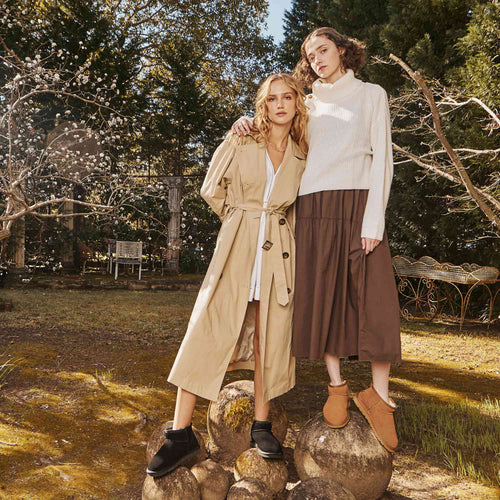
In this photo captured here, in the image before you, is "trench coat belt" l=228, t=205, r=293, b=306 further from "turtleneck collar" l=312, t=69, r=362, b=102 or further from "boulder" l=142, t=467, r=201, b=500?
"boulder" l=142, t=467, r=201, b=500

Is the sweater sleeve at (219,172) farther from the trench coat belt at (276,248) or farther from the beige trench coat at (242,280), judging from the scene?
the trench coat belt at (276,248)

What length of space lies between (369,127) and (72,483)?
2.28 meters

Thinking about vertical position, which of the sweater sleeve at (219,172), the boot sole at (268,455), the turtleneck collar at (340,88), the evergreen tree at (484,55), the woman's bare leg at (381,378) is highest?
the evergreen tree at (484,55)

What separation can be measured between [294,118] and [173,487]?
1844 millimetres

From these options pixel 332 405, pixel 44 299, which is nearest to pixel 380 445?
pixel 332 405

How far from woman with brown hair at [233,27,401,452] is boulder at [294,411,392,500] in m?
0.05

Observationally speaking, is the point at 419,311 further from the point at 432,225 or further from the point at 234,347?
the point at 234,347

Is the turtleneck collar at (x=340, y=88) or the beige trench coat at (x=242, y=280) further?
the turtleneck collar at (x=340, y=88)

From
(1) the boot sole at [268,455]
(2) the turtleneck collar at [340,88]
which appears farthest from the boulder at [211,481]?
(2) the turtleneck collar at [340,88]

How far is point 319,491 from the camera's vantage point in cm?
199

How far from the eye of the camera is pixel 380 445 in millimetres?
2338

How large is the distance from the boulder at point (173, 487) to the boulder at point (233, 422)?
0.52 m

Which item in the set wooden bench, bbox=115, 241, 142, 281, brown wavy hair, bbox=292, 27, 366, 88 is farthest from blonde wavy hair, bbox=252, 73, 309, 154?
wooden bench, bbox=115, 241, 142, 281

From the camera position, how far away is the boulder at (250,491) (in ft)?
6.72
